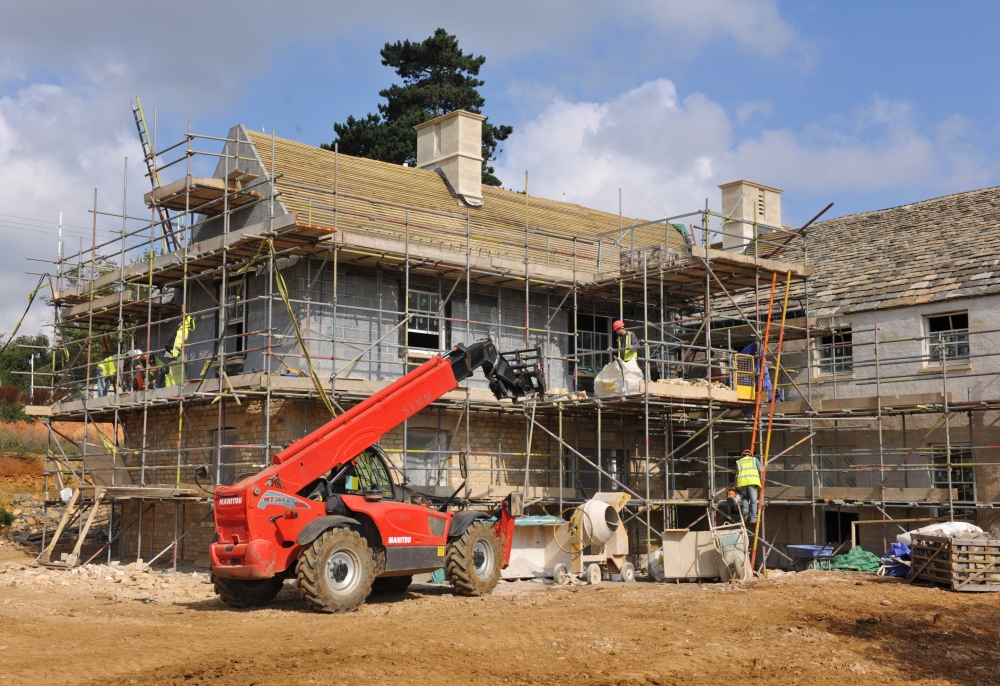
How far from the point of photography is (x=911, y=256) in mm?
24578

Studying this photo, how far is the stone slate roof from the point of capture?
2261 centimetres

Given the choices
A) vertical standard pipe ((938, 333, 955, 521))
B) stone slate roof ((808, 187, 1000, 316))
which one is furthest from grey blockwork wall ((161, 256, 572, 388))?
vertical standard pipe ((938, 333, 955, 521))

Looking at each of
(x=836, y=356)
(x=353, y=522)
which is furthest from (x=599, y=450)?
(x=353, y=522)

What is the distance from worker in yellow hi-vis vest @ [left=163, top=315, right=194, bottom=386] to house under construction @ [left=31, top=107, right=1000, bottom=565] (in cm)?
7

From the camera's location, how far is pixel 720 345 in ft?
87.2

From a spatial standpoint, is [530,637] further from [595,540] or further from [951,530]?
[951,530]

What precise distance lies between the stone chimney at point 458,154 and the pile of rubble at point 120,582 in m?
10.8

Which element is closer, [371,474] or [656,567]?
[371,474]

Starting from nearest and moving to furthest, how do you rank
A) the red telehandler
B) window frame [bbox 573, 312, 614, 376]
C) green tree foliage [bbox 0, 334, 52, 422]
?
the red telehandler, window frame [bbox 573, 312, 614, 376], green tree foliage [bbox 0, 334, 52, 422]

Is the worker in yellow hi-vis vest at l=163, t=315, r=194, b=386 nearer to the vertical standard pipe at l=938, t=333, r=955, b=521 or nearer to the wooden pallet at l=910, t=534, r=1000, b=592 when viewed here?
the wooden pallet at l=910, t=534, r=1000, b=592

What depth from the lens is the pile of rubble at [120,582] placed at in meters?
17.1

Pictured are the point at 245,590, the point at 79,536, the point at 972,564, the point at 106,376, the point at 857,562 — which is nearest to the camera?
the point at 245,590

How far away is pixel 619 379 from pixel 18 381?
39.3m

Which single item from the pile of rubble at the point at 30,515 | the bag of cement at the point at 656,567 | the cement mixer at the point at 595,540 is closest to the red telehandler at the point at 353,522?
the cement mixer at the point at 595,540
